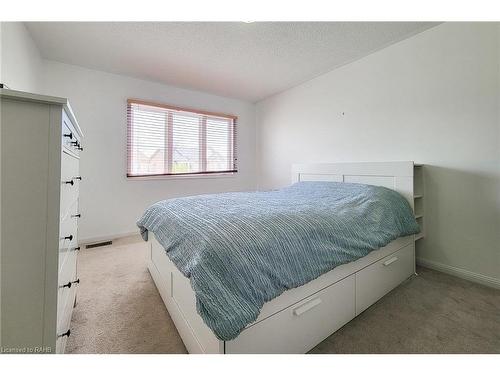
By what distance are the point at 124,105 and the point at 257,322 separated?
3.18m

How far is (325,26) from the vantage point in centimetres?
194

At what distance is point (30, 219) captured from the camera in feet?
2.37

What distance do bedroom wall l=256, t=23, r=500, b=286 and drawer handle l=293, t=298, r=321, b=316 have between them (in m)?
1.69

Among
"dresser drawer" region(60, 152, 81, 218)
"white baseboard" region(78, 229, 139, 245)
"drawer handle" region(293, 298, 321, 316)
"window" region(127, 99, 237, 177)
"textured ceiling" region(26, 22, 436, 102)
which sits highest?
"textured ceiling" region(26, 22, 436, 102)

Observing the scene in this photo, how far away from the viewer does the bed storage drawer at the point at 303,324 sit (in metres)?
0.91

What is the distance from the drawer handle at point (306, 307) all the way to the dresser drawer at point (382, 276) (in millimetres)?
412

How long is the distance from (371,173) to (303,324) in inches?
67.4

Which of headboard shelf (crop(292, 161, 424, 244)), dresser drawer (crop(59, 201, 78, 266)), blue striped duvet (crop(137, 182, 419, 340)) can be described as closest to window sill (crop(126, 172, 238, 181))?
blue striped duvet (crop(137, 182, 419, 340))

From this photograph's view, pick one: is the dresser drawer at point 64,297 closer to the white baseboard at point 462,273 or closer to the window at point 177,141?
the window at point 177,141

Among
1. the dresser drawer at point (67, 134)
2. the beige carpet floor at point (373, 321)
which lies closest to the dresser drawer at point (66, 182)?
the dresser drawer at point (67, 134)

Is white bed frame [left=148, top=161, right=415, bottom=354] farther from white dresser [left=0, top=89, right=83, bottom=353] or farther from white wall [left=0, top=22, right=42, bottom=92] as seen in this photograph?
white wall [left=0, top=22, right=42, bottom=92]

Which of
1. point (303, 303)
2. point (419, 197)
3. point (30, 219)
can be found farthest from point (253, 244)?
point (419, 197)

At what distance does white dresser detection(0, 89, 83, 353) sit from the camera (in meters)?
0.69

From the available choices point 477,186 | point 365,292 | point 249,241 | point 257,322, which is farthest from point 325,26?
point 257,322
